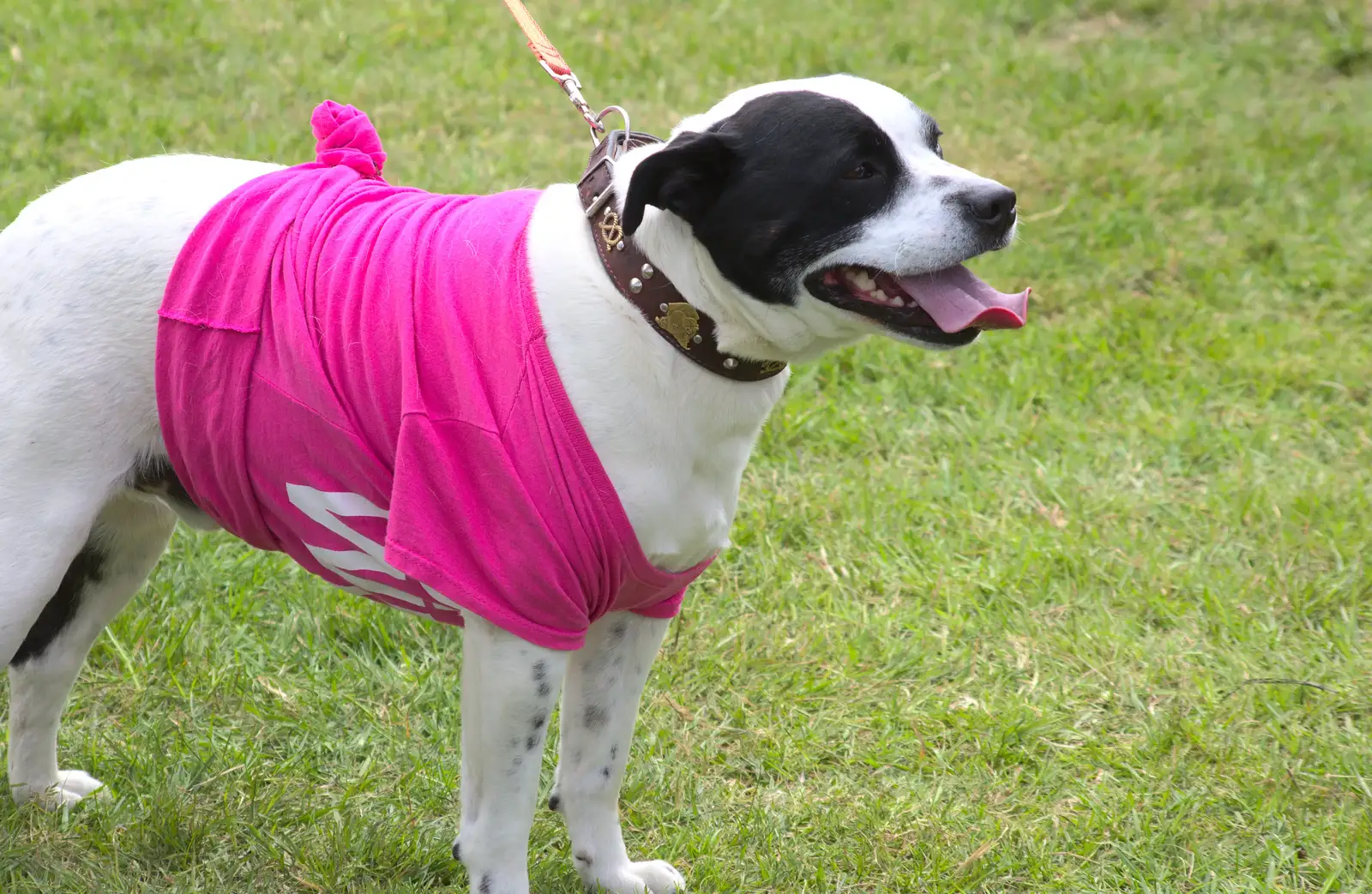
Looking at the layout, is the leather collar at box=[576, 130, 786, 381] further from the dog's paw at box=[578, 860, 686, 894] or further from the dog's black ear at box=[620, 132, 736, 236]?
the dog's paw at box=[578, 860, 686, 894]

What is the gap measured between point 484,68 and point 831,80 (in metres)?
4.82

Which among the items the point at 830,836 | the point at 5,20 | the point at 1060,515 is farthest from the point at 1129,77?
the point at 5,20

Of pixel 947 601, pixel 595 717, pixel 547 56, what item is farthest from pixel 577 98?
pixel 947 601

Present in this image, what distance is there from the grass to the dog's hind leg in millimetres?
134

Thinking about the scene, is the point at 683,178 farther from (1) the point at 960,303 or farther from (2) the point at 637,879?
(2) the point at 637,879

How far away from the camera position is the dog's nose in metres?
2.18

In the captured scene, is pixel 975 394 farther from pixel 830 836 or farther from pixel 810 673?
pixel 830 836

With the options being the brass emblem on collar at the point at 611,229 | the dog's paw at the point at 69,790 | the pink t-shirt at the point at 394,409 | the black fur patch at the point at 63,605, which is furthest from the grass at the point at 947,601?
the brass emblem on collar at the point at 611,229

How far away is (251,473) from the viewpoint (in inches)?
93.2

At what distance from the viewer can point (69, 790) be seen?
2932 millimetres

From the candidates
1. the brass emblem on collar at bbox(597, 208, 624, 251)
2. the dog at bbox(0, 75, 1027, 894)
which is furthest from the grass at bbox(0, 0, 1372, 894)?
the brass emblem on collar at bbox(597, 208, 624, 251)

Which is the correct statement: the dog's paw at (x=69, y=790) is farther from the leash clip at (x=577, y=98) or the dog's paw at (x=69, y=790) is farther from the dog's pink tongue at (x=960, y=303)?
the dog's pink tongue at (x=960, y=303)

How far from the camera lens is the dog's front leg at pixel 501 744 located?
2260 millimetres

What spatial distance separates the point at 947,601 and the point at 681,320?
69.8 inches
